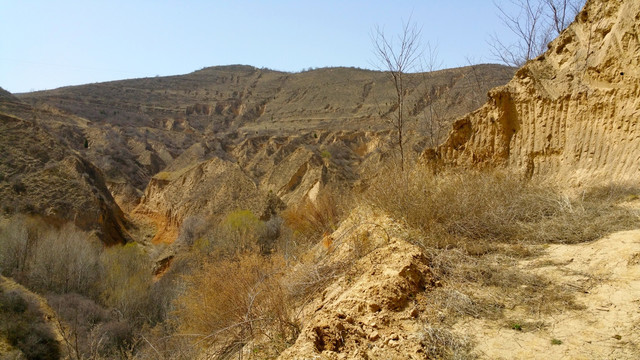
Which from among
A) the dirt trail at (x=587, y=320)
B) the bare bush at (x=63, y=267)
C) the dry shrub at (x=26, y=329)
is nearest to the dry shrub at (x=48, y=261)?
the bare bush at (x=63, y=267)

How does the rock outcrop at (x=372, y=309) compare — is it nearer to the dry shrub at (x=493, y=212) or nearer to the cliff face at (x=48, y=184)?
the dry shrub at (x=493, y=212)

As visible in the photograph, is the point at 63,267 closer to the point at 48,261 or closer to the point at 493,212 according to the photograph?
the point at 48,261

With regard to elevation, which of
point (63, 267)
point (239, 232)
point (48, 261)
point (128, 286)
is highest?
point (239, 232)

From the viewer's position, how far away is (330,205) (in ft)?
34.2

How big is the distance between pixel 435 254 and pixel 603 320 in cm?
161

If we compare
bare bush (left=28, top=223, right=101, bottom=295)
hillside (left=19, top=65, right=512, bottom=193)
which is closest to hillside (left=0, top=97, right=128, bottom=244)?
bare bush (left=28, top=223, right=101, bottom=295)

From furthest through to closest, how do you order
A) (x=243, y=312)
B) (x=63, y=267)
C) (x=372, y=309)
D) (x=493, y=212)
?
1. (x=63, y=267)
2. (x=493, y=212)
3. (x=243, y=312)
4. (x=372, y=309)

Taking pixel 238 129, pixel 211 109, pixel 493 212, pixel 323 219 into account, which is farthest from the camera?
pixel 211 109

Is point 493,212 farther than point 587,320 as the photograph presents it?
Yes

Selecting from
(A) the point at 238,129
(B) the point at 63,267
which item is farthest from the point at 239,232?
(A) the point at 238,129

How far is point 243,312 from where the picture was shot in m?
4.54

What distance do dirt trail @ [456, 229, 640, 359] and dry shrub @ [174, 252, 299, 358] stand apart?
1.67 meters

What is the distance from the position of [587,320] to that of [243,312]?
3225mm

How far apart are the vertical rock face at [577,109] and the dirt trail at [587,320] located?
2495 millimetres
